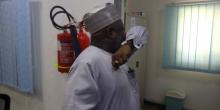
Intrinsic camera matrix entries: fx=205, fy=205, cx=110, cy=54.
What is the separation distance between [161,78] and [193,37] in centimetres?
103

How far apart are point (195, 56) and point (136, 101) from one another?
257 cm

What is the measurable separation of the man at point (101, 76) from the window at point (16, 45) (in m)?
0.96

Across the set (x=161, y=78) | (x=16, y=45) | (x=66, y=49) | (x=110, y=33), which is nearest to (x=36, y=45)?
(x=16, y=45)

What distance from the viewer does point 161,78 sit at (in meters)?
3.98

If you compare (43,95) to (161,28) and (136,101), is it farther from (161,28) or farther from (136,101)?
(161,28)

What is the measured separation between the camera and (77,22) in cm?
161

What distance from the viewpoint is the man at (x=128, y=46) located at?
1.04m

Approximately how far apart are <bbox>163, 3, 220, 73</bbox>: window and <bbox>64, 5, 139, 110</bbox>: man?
8.47ft

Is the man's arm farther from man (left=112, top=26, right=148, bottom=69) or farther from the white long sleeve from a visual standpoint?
the white long sleeve

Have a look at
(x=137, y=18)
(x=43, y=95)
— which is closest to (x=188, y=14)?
(x=137, y=18)

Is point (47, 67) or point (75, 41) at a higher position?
point (75, 41)

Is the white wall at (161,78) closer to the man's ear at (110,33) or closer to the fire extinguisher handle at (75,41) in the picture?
the fire extinguisher handle at (75,41)

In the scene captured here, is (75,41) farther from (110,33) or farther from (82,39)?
(110,33)

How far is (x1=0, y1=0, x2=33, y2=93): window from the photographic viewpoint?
1861 millimetres
